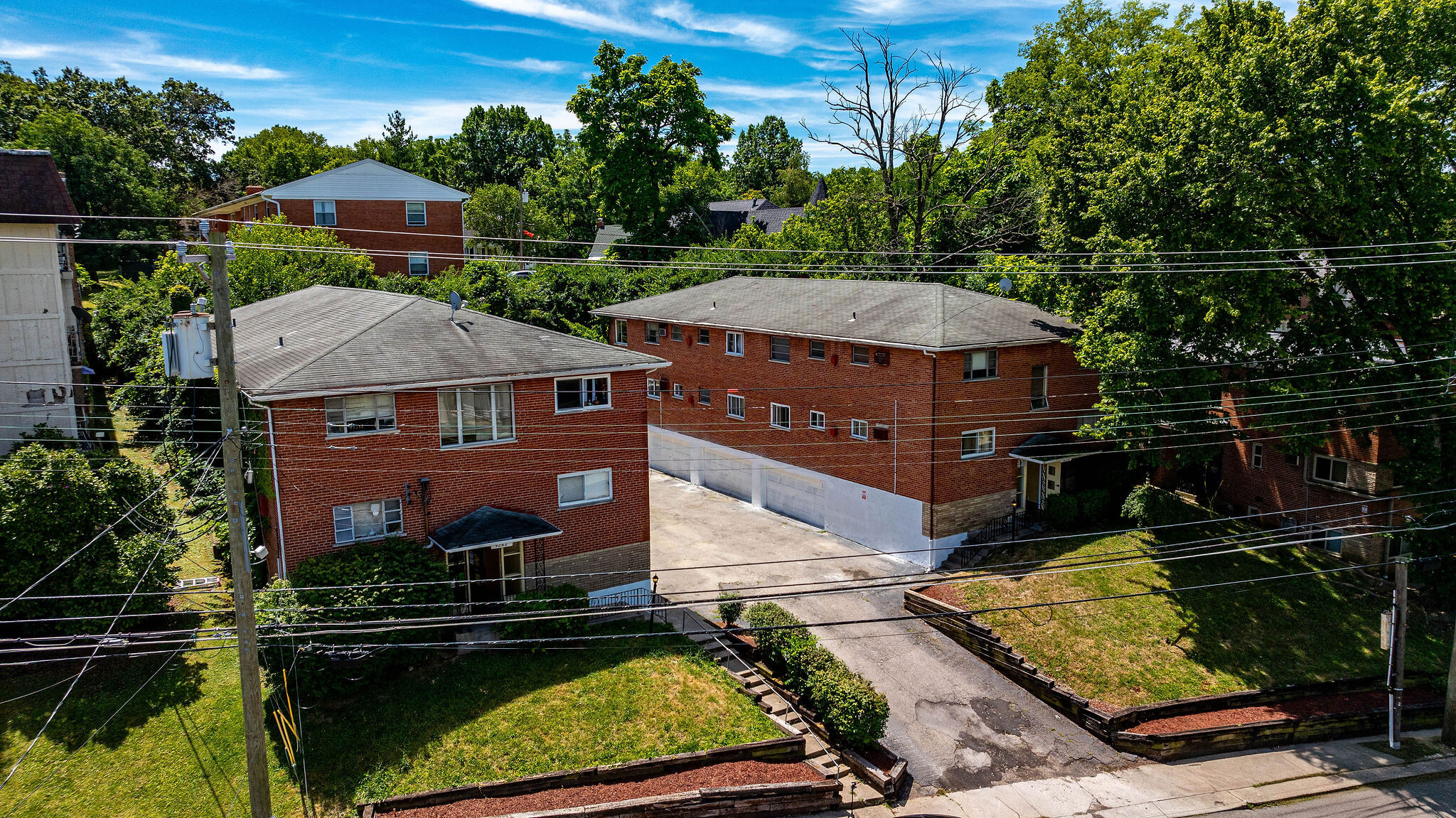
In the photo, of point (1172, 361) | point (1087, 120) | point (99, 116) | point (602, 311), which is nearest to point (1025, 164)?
point (1087, 120)

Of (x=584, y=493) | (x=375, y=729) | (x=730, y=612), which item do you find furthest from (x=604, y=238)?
(x=375, y=729)

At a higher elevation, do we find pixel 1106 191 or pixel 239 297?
pixel 1106 191

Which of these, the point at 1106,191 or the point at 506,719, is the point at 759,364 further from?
the point at 506,719

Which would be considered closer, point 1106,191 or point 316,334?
point 316,334

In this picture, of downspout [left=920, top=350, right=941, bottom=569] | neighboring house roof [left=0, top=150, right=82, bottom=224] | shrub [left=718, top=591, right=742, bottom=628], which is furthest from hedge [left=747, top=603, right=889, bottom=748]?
neighboring house roof [left=0, top=150, right=82, bottom=224]

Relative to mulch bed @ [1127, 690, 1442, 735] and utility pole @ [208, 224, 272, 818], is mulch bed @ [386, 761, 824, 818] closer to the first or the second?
utility pole @ [208, 224, 272, 818]

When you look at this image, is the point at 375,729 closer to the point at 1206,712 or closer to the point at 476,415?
the point at 476,415

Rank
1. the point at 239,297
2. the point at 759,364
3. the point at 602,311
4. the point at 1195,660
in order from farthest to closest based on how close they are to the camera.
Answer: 1. the point at 602,311
2. the point at 239,297
3. the point at 759,364
4. the point at 1195,660
